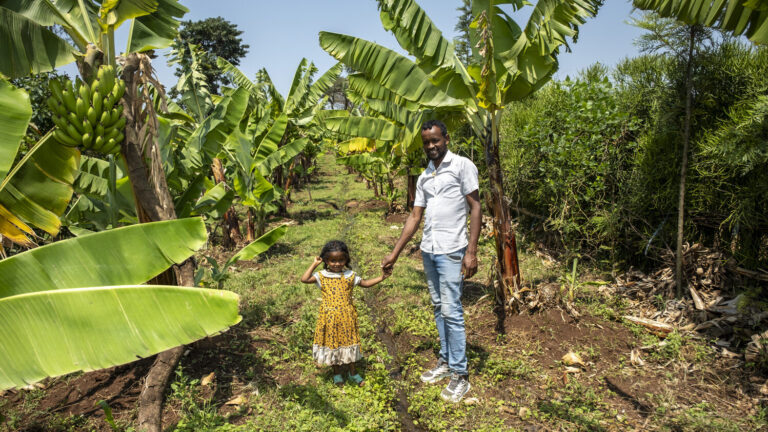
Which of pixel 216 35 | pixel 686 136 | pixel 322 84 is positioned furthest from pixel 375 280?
pixel 216 35

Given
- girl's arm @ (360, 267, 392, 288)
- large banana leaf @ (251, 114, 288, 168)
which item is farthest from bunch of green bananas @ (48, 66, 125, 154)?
large banana leaf @ (251, 114, 288, 168)

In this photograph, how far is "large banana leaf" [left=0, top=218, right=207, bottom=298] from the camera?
73.0 inches

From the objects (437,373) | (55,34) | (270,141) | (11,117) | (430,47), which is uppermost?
(430,47)

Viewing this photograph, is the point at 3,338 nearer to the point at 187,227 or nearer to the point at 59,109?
the point at 187,227

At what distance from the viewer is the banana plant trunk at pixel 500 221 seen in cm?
454

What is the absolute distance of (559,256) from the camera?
22.7 feet

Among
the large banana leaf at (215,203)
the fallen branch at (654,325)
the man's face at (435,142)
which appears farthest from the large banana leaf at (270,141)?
the fallen branch at (654,325)

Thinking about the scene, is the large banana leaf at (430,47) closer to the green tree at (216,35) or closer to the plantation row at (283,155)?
the plantation row at (283,155)

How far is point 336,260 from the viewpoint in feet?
11.1

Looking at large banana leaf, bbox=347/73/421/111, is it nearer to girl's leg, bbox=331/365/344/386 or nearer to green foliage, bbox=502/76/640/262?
green foliage, bbox=502/76/640/262

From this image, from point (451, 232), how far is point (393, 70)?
2540 millimetres

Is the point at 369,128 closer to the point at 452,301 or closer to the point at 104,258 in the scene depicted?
the point at 452,301

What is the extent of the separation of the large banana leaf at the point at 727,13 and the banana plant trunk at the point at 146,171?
4274 millimetres

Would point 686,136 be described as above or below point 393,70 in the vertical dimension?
below
